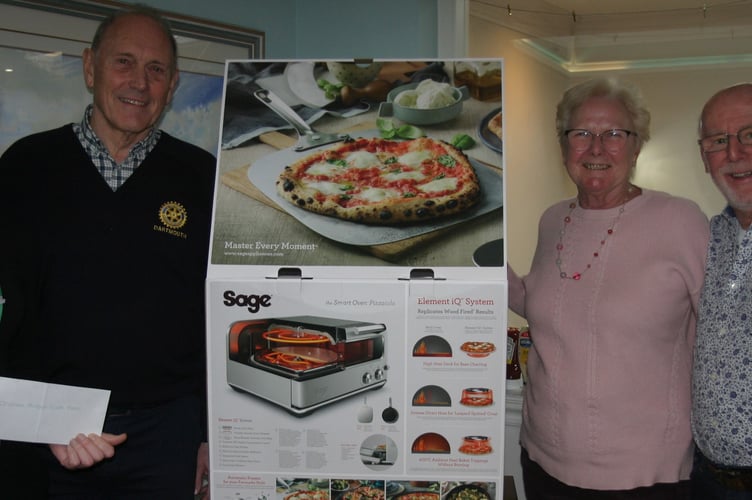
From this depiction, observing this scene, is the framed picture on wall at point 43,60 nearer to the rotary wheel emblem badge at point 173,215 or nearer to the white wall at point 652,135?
the rotary wheel emblem badge at point 173,215

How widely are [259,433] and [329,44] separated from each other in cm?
190

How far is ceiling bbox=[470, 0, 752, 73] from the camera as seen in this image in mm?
3443

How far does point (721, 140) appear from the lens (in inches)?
51.8

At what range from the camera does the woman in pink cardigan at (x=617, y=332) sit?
1.40m

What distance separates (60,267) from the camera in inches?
55.5

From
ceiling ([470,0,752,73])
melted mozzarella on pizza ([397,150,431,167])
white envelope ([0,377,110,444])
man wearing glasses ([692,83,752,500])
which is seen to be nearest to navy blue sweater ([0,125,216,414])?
white envelope ([0,377,110,444])

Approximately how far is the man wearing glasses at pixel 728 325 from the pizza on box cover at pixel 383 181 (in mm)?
516

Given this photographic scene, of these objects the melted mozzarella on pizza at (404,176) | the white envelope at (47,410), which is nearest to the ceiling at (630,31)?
the melted mozzarella on pizza at (404,176)

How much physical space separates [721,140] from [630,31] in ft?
9.29

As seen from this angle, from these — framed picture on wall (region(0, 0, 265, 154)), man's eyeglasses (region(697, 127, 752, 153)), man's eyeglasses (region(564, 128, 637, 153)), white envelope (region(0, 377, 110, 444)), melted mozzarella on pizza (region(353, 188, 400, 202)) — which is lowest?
white envelope (region(0, 377, 110, 444))

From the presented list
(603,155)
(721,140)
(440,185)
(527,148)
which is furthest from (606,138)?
(527,148)

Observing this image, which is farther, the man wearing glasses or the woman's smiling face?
the woman's smiling face

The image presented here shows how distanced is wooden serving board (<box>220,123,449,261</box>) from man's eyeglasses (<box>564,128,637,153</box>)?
44cm

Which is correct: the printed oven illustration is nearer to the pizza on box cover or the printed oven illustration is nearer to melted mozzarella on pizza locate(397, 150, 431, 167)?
the pizza on box cover
